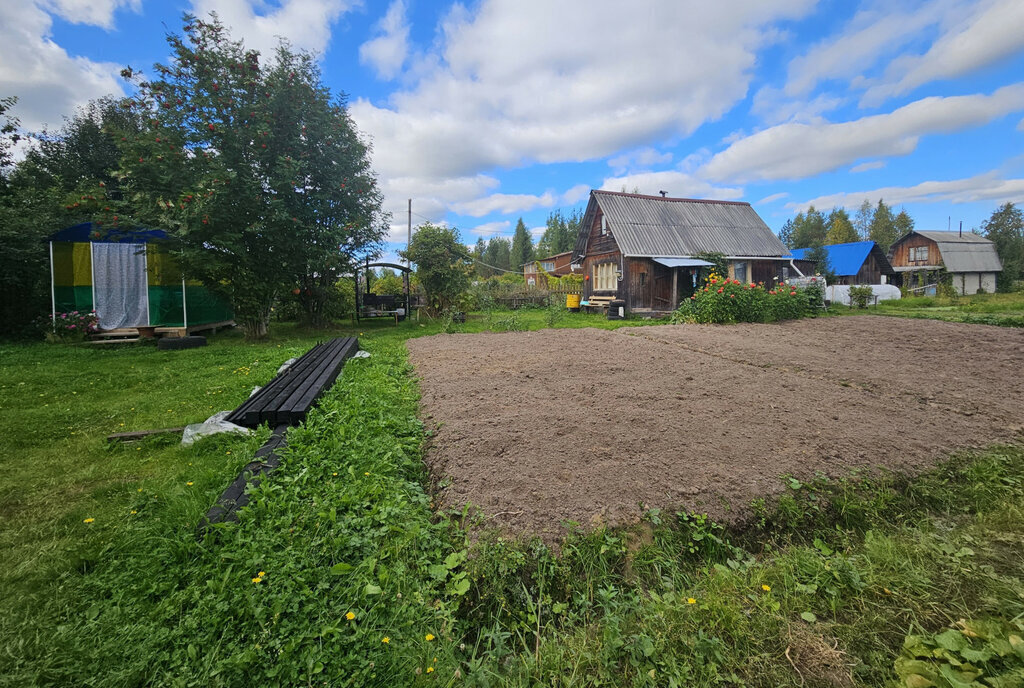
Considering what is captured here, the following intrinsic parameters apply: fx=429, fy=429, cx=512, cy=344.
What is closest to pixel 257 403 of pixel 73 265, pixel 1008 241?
pixel 73 265

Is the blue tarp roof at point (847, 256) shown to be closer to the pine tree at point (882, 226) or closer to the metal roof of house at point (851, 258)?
the metal roof of house at point (851, 258)

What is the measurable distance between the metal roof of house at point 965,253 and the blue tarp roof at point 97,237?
47.2 metres

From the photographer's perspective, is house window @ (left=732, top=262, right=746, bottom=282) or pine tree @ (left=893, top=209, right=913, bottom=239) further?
pine tree @ (left=893, top=209, right=913, bottom=239)

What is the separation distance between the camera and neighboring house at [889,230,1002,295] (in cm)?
3291

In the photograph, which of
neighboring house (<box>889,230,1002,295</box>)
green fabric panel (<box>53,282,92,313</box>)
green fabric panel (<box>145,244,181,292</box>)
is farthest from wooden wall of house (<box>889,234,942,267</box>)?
green fabric panel (<box>53,282,92,313</box>)

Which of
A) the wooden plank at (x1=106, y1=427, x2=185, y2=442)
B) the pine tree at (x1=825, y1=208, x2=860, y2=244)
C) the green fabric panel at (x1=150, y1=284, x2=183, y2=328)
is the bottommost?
the wooden plank at (x1=106, y1=427, x2=185, y2=442)

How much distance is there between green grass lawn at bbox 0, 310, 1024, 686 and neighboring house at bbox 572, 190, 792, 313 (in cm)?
1500

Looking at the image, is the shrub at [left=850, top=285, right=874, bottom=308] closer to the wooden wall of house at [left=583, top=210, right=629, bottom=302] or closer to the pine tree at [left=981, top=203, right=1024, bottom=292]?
the wooden wall of house at [left=583, top=210, right=629, bottom=302]

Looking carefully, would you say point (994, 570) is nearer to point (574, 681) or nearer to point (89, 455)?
point (574, 681)

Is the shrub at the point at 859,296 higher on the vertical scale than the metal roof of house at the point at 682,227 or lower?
lower

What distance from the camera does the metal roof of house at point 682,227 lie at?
18.5 m

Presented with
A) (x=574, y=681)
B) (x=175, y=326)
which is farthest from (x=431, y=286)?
(x=574, y=681)

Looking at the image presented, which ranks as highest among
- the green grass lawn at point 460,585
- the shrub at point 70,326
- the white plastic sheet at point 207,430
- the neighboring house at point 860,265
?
the neighboring house at point 860,265

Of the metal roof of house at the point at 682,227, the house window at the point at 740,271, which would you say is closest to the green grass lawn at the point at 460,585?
the metal roof of house at the point at 682,227
